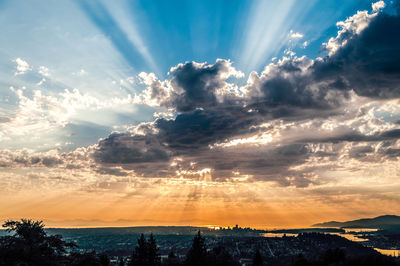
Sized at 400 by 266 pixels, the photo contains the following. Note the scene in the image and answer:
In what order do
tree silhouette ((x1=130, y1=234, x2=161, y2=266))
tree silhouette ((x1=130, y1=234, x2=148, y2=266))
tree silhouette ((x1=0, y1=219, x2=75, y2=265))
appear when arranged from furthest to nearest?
tree silhouette ((x1=130, y1=234, x2=161, y2=266)), tree silhouette ((x1=130, y1=234, x2=148, y2=266)), tree silhouette ((x1=0, y1=219, x2=75, y2=265))

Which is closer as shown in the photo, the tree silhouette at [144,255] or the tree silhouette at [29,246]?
the tree silhouette at [29,246]

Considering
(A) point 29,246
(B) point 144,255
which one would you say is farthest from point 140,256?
(A) point 29,246

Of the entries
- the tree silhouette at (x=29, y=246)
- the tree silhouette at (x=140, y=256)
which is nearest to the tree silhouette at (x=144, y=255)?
the tree silhouette at (x=140, y=256)

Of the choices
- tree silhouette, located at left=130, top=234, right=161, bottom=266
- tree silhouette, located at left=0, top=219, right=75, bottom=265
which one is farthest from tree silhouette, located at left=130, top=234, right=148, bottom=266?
tree silhouette, located at left=0, top=219, right=75, bottom=265

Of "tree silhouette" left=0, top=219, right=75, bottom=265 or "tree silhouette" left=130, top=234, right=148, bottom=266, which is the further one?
"tree silhouette" left=130, top=234, right=148, bottom=266

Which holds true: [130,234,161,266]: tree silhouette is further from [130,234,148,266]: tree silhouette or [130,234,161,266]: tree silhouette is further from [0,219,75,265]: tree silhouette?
[0,219,75,265]: tree silhouette

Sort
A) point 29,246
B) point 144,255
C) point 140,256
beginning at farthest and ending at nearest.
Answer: point 144,255 → point 140,256 → point 29,246

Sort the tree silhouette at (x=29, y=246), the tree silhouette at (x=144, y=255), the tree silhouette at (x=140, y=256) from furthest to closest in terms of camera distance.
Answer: the tree silhouette at (x=144, y=255)
the tree silhouette at (x=140, y=256)
the tree silhouette at (x=29, y=246)

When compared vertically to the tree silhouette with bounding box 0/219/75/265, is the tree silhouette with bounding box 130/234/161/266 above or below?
below

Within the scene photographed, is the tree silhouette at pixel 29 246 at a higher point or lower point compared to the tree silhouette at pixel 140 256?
higher

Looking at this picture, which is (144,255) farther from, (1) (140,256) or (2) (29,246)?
(2) (29,246)

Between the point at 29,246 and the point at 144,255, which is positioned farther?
the point at 144,255

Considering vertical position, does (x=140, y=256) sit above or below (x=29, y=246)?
below

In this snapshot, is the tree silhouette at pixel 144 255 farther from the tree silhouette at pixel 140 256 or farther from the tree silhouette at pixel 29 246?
the tree silhouette at pixel 29 246
